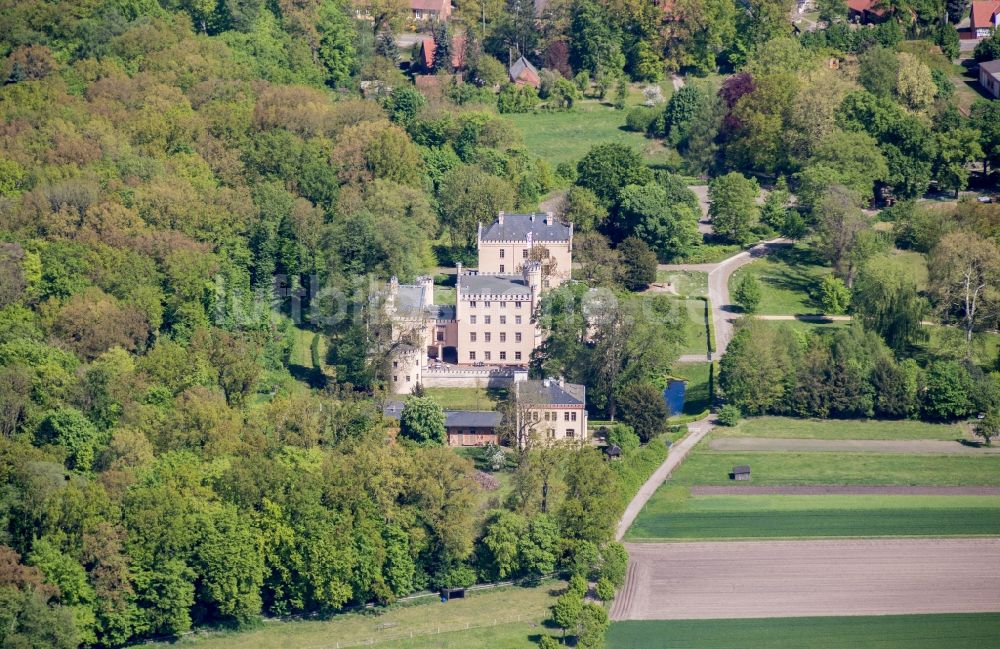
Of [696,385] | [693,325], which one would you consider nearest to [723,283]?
[693,325]

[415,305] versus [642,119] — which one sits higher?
[642,119]

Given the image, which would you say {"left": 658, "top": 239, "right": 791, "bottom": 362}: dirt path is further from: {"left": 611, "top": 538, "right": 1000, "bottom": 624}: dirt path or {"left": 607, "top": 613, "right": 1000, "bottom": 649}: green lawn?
{"left": 607, "top": 613, "right": 1000, "bottom": 649}: green lawn

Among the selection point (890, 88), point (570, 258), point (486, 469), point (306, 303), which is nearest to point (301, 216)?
point (306, 303)

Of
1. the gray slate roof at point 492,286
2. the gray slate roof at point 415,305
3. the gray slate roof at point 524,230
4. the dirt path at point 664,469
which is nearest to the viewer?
the dirt path at point 664,469

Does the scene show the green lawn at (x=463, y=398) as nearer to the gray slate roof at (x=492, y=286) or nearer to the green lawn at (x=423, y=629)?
the gray slate roof at (x=492, y=286)

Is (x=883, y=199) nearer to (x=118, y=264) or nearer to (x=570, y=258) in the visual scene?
(x=570, y=258)

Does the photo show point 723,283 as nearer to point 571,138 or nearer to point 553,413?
point 553,413

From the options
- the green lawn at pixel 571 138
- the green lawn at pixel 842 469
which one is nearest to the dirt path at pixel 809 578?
the green lawn at pixel 842 469
